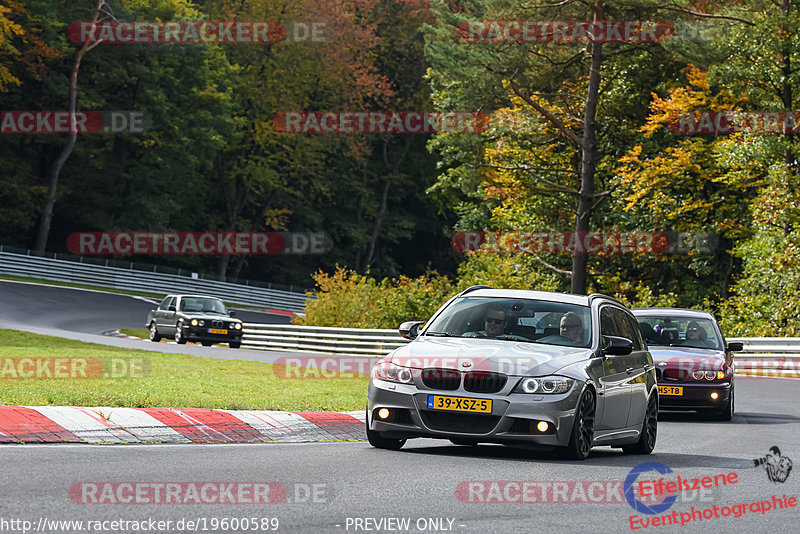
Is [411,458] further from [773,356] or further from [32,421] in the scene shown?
[773,356]

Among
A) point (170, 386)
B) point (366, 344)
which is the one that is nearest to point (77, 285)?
point (366, 344)

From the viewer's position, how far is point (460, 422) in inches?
433

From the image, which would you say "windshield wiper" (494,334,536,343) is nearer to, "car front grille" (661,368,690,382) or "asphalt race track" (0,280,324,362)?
"car front grille" (661,368,690,382)

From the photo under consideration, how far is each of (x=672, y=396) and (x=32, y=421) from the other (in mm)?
9743

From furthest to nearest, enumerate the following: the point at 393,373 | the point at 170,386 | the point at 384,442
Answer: the point at 170,386
the point at 384,442
the point at 393,373

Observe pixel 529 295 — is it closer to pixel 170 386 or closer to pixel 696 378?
pixel 696 378

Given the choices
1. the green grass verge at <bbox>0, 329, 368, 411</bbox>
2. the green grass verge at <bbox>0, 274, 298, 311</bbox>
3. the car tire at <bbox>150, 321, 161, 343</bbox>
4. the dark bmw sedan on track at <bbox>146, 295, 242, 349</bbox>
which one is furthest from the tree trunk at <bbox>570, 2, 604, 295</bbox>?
the green grass verge at <bbox>0, 274, 298, 311</bbox>

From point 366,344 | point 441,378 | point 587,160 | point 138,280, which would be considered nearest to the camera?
point 441,378

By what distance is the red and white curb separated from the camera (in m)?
11.2

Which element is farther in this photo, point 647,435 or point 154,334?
point 154,334

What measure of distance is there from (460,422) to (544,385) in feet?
2.63

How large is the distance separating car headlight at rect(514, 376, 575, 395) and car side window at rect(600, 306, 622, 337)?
56.6 inches

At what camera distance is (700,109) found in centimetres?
4422

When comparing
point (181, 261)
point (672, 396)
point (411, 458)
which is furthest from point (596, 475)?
point (181, 261)
